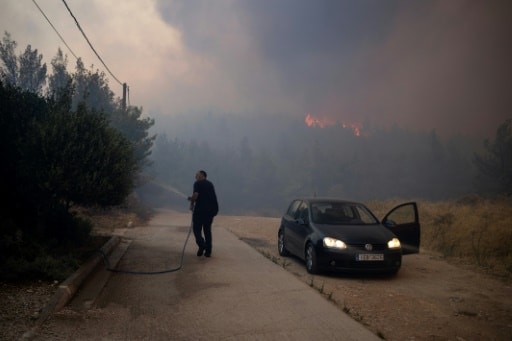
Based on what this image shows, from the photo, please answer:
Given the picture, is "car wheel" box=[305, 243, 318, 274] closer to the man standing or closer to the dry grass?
the man standing

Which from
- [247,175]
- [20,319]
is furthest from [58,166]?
[247,175]

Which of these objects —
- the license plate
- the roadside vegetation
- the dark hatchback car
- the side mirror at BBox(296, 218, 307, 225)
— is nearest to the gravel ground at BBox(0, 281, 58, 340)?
the roadside vegetation

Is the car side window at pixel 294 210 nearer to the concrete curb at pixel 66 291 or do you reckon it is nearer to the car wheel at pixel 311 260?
the car wheel at pixel 311 260

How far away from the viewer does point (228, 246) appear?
11.7 m

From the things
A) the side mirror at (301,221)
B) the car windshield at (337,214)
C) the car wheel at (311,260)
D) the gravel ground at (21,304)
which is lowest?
the gravel ground at (21,304)

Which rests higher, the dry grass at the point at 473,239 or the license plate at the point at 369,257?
the dry grass at the point at 473,239

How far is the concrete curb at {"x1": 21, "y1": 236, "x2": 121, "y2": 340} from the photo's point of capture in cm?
472

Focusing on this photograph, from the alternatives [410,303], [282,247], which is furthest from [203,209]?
[410,303]

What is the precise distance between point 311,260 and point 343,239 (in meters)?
0.84

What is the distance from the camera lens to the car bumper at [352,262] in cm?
796

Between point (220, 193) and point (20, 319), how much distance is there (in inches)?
4308

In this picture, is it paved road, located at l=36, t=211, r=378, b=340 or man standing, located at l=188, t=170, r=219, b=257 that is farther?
man standing, located at l=188, t=170, r=219, b=257

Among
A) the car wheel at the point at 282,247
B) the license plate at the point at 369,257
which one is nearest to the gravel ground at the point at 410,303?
the license plate at the point at 369,257

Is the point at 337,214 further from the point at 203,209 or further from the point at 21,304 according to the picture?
the point at 21,304
